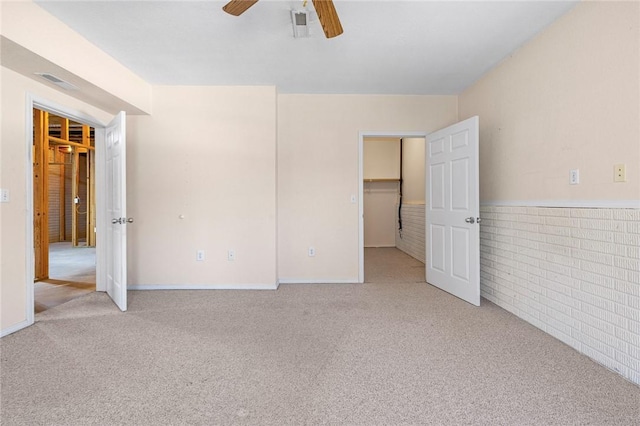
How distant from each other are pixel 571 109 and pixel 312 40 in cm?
203

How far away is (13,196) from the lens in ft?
7.91

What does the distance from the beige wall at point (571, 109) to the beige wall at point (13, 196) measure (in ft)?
13.7

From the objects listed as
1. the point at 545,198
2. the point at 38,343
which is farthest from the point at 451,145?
the point at 38,343

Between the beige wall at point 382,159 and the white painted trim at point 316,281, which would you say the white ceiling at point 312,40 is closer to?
the white painted trim at point 316,281

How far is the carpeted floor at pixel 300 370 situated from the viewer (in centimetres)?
145

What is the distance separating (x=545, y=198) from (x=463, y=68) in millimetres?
1547

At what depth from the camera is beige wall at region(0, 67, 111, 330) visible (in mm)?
2330

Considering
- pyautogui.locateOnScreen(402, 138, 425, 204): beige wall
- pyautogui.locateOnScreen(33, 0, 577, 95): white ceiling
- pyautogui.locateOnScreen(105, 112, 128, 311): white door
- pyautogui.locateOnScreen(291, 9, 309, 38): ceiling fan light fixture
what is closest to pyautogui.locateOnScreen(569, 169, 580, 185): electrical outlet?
pyautogui.locateOnScreen(33, 0, 577, 95): white ceiling

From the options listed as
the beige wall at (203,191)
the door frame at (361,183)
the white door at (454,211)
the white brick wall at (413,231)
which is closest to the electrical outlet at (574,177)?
the white door at (454,211)

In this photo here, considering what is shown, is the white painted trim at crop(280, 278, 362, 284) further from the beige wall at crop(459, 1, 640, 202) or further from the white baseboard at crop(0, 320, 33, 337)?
the white baseboard at crop(0, 320, 33, 337)

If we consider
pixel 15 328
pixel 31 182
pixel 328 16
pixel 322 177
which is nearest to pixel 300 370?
pixel 328 16

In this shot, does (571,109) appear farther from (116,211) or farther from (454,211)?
(116,211)

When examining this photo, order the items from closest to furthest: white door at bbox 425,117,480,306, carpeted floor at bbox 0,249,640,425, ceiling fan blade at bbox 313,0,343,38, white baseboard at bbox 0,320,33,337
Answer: carpeted floor at bbox 0,249,640,425, ceiling fan blade at bbox 313,0,343,38, white baseboard at bbox 0,320,33,337, white door at bbox 425,117,480,306

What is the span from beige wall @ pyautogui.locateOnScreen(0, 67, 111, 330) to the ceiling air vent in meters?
0.14
